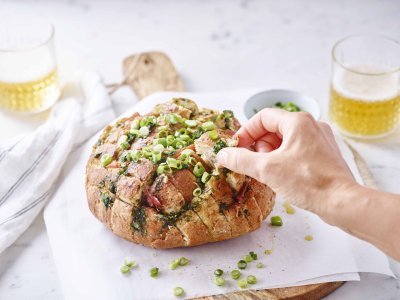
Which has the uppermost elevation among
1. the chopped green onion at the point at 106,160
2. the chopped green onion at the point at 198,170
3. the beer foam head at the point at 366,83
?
the chopped green onion at the point at 198,170

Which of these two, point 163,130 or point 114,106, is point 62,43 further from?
point 163,130

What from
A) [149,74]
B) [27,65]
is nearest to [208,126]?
[149,74]

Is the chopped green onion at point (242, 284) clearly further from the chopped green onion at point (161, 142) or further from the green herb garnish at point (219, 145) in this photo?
the chopped green onion at point (161, 142)

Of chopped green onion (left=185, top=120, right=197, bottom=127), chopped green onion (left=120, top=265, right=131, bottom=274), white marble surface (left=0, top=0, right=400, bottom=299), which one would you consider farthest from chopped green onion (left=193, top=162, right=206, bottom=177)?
white marble surface (left=0, top=0, right=400, bottom=299)

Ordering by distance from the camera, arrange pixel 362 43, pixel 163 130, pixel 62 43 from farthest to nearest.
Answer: pixel 62 43 → pixel 362 43 → pixel 163 130

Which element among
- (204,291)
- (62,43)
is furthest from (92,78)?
(204,291)

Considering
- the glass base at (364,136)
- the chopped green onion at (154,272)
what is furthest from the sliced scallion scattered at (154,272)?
the glass base at (364,136)
